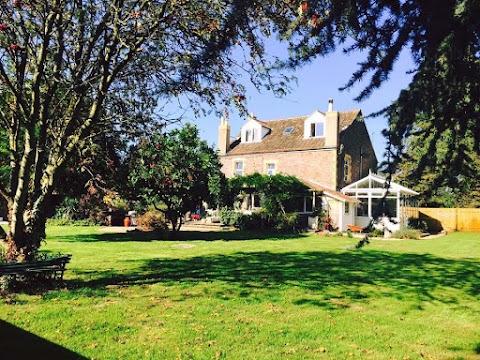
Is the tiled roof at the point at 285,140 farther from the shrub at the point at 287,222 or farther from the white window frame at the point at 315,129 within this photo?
the shrub at the point at 287,222

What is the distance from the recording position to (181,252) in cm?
1481

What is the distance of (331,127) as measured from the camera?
2919 centimetres

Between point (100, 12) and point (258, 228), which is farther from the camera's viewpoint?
point (258, 228)

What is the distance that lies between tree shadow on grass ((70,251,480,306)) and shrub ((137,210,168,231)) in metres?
10.7

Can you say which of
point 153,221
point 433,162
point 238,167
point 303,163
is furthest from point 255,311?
point 238,167

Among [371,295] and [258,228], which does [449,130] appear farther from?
[258,228]

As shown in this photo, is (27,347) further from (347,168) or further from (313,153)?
(347,168)

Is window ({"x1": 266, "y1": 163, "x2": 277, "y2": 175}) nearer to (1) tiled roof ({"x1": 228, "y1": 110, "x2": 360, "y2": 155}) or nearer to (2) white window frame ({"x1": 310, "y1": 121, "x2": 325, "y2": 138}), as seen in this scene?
(1) tiled roof ({"x1": 228, "y1": 110, "x2": 360, "y2": 155})

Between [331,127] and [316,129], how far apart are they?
89.8 inches

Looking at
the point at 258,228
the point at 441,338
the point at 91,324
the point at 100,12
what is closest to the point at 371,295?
the point at 441,338

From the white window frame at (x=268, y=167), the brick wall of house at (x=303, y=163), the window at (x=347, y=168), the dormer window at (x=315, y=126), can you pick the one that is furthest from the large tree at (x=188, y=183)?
the window at (x=347, y=168)

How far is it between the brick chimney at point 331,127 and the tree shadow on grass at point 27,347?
26.3 m

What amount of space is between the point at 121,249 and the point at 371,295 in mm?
10601

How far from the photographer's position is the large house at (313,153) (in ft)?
93.4
